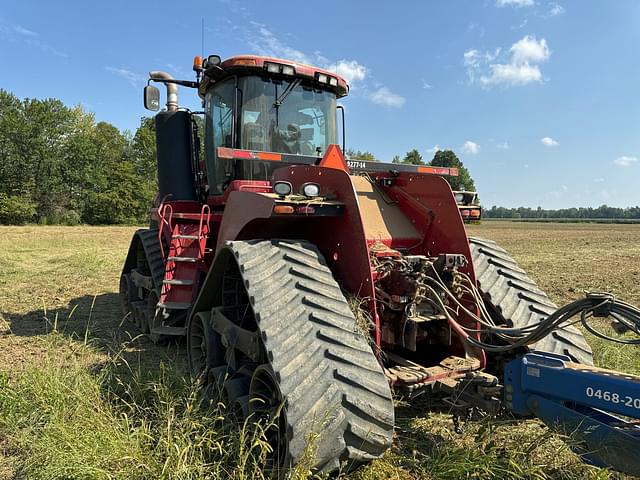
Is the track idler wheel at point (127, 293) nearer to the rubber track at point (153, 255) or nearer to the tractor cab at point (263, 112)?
the rubber track at point (153, 255)

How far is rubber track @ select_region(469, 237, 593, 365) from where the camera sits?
3.43 metres

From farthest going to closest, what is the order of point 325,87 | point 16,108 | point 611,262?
point 16,108
point 611,262
point 325,87

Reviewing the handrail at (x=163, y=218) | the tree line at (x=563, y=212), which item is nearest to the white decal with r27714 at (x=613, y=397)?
the handrail at (x=163, y=218)

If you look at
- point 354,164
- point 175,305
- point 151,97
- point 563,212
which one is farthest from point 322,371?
point 563,212

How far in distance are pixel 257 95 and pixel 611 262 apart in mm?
15679

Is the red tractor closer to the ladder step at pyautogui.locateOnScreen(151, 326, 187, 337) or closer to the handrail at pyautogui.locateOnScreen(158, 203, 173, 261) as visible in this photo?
the ladder step at pyautogui.locateOnScreen(151, 326, 187, 337)

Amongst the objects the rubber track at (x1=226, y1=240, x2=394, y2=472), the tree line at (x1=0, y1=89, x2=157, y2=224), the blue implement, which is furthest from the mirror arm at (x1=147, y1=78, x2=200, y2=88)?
the tree line at (x1=0, y1=89, x2=157, y2=224)

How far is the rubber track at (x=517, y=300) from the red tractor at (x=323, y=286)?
0.01 meters

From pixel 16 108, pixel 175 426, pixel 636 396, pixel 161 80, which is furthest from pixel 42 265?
pixel 16 108

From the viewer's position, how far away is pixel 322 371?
2.34 meters

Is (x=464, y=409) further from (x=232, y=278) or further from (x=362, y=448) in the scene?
(x=232, y=278)

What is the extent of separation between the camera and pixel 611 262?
15.8 metres

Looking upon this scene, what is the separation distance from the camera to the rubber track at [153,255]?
5619 millimetres

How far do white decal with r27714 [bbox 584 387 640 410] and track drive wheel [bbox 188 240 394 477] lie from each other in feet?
3.26
